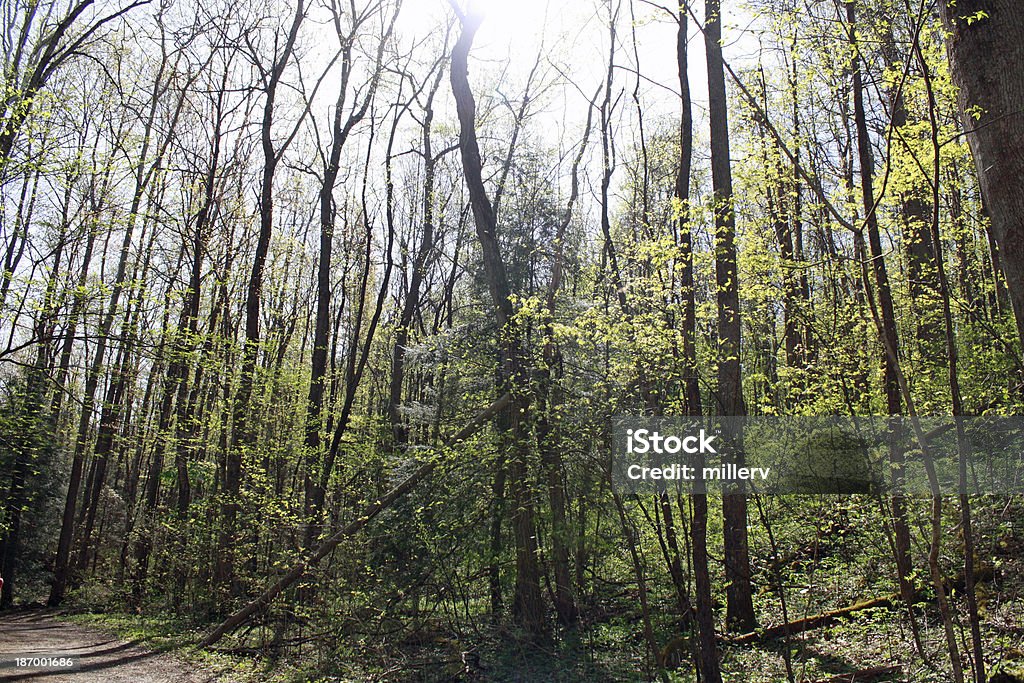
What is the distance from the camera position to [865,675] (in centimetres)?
607

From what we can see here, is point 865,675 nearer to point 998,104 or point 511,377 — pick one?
point 511,377

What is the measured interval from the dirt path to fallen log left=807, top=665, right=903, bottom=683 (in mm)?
6185

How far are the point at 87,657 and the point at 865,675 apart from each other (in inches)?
352

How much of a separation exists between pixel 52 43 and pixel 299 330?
15.3m

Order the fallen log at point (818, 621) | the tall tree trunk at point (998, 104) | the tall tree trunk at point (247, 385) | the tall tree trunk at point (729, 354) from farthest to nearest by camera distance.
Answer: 1. the tall tree trunk at point (247, 385)
2. the fallen log at point (818, 621)
3. the tall tree trunk at point (729, 354)
4. the tall tree trunk at point (998, 104)

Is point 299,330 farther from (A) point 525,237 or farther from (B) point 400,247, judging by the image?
(A) point 525,237

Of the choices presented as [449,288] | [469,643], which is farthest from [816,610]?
[449,288]

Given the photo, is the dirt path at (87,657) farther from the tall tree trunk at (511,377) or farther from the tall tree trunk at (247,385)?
the tall tree trunk at (511,377)

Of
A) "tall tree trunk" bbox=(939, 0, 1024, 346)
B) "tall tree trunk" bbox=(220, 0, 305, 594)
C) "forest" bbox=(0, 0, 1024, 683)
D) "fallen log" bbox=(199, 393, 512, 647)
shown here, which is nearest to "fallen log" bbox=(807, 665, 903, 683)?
"forest" bbox=(0, 0, 1024, 683)

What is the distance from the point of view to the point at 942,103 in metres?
6.66

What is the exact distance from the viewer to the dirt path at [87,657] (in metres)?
7.35

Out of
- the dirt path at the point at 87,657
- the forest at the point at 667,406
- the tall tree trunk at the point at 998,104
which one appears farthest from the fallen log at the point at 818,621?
the dirt path at the point at 87,657

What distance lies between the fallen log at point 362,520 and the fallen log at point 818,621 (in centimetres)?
359

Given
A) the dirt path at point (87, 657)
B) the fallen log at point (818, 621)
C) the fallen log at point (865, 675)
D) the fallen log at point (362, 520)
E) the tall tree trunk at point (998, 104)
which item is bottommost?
the dirt path at point (87, 657)
